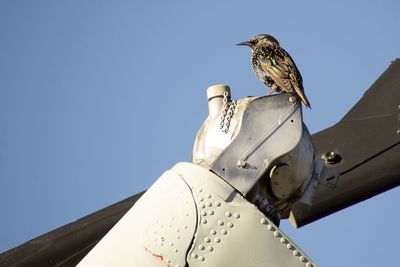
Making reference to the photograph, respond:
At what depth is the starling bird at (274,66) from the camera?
5671 mm

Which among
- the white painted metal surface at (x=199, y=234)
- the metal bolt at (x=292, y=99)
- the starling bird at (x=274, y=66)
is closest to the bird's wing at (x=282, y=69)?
the starling bird at (x=274, y=66)

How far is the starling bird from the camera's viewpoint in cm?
567

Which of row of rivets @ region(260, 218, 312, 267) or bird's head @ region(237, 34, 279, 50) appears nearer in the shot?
row of rivets @ region(260, 218, 312, 267)

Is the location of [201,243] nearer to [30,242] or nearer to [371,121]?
[30,242]

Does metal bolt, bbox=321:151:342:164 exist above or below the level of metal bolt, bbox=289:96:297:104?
below

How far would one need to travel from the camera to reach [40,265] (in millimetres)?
6691

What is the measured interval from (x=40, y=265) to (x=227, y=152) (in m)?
2.82

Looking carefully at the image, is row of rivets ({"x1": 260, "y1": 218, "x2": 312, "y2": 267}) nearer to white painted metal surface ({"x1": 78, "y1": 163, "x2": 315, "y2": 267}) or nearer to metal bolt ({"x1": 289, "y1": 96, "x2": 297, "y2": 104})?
white painted metal surface ({"x1": 78, "y1": 163, "x2": 315, "y2": 267})

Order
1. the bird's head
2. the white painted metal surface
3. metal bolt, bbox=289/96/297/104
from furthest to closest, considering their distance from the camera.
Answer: the bird's head < metal bolt, bbox=289/96/297/104 < the white painted metal surface

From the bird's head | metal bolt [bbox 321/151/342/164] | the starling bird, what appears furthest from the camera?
metal bolt [bbox 321/151/342/164]

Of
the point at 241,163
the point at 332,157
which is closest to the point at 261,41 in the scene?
the point at 332,157

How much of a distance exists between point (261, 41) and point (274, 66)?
59 cm

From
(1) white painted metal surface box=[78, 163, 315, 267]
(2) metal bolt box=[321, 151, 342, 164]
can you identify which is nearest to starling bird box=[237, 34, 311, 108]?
(2) metal bolt box=[321, 151, 342, 164]

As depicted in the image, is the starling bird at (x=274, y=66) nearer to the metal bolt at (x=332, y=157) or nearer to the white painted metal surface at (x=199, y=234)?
the metal bolt at (x=332, y=157)
